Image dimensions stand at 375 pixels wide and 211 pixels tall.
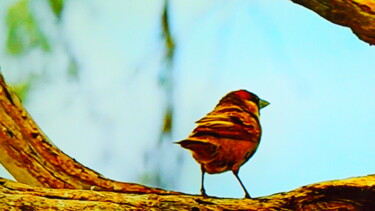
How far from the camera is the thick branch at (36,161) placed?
100 cm

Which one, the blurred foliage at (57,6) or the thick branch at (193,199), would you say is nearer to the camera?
the thick branch at (193,199)

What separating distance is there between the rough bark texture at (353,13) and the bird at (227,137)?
209 mm

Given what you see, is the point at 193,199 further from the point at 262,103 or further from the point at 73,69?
the point at 73,69

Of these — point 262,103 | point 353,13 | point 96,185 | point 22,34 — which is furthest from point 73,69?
point 353,13

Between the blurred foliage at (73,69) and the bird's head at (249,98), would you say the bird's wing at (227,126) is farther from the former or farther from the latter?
the blurred foliage at (73,69)

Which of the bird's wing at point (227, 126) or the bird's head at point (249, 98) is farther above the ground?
the bird's head at point (249, 98)

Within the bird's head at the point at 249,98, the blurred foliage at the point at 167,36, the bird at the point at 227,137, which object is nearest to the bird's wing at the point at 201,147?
the bird at the point at 227,137

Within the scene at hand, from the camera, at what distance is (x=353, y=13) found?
1058 millimetres

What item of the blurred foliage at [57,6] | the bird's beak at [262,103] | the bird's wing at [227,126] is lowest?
the bird's wing at [227,126]

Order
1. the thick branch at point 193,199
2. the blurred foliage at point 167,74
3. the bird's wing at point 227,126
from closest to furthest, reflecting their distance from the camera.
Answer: the thick branch at point 193,199 → the bird's wing at point 227,126 → the blurred foliage at point 167,74

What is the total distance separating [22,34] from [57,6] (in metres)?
0.09

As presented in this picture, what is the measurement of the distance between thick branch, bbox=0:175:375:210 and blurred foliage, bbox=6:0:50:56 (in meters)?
0.30

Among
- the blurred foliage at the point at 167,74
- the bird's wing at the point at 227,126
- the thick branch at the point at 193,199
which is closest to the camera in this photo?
the thick branch at the point at 193,199

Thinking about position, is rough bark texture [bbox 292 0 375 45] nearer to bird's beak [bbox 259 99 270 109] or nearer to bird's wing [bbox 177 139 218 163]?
bird's beak [bbox 259 99 270 109]
